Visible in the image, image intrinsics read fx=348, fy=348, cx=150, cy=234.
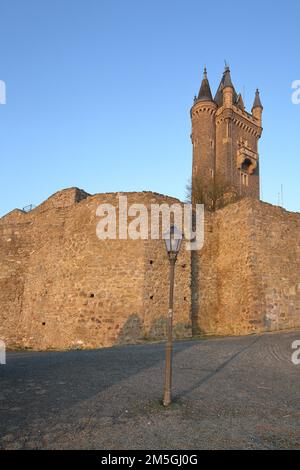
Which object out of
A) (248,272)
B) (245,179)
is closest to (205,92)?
(245,179)

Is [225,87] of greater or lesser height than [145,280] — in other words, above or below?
above

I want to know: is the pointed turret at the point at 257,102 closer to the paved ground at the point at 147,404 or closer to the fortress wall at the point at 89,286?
the fortress wall at the point at 89,286

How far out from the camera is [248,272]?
15125mm

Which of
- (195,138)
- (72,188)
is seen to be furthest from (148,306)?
(195,138)

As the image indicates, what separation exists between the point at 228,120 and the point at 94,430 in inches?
1861

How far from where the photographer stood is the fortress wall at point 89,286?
13.6 meters

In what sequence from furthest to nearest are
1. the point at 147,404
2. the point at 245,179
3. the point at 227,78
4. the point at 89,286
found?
the point at 227,78
the point at 245,179
the point at 89,286
the point at 147,404

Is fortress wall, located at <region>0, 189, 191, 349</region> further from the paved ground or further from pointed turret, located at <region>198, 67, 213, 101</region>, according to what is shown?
pointed turret, located at <region>198, 67, 213, 101</region>

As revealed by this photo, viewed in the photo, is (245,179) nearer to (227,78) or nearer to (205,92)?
(205,92)

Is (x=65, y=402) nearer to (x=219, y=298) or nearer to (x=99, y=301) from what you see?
(x=99, y=301)

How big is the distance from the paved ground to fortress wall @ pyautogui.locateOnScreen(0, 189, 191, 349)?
467 centimetres

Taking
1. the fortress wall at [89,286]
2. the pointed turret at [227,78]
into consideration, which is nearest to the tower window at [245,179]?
the pointed turret at [227,78]

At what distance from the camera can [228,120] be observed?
46.6 m

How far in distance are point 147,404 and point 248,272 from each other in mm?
10877
